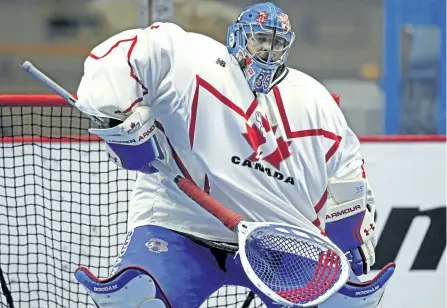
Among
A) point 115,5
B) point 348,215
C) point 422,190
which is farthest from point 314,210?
point 115,5

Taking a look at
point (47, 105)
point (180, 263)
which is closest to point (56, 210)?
point (47, 105)

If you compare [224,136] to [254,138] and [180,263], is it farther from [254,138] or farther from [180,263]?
[180,263]

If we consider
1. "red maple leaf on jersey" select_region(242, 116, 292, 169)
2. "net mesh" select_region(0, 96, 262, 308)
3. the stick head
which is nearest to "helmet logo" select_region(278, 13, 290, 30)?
"red maple leaf on jersey" select_region(242, 116, 292, 169)

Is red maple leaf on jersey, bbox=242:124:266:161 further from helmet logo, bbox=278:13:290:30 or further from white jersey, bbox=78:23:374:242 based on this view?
helmet logo, bbox=278:13:290:30

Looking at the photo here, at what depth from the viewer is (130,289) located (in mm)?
2789

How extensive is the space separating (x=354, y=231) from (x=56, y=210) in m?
1.13

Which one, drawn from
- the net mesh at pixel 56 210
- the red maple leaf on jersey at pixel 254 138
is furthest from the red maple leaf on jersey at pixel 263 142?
the net mesh at pixel 56 210

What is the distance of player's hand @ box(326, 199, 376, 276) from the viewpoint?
3094 mm

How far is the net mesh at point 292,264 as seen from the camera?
9.07ft

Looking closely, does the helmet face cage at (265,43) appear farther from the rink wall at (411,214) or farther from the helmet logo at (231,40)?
the rink wall at (411,214)

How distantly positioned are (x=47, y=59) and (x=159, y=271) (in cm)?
387

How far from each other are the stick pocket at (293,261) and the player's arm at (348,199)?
268 millimetres

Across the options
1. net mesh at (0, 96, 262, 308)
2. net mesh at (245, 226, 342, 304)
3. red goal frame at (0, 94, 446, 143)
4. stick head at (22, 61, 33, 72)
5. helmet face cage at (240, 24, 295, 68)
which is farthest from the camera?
net mesh at (0, 96, 262, 308)

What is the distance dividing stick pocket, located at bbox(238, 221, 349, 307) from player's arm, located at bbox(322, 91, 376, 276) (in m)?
0.27
